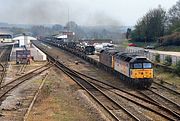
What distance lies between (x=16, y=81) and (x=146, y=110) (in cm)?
1758

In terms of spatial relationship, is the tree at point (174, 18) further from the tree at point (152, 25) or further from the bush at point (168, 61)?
the bush at point (168, 61)

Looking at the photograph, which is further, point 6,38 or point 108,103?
point 6,38

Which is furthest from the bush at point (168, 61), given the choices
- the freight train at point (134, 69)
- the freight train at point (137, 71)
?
the freight train at point (137, 71)

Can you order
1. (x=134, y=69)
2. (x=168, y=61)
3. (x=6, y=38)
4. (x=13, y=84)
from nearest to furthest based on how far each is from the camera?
(x=134, y=69), (x=13, y=84), (x=168, y=61), (x=6, y=38)

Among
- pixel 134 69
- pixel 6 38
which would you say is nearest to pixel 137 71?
pixel 134 69

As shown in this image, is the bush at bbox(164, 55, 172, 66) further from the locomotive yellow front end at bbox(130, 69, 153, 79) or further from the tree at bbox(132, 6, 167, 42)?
the tree at bbox(132, 6, 167, 42)

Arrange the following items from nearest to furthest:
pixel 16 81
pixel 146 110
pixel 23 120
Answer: pixel 23 120
pixel 146 110
pixel 16 81

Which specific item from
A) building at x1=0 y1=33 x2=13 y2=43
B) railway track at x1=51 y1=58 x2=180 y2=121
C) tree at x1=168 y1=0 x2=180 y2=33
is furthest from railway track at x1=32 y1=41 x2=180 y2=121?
building at x1=0 y1=33 x2=13 y2=43

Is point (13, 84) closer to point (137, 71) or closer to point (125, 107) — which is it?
point (137, 71)

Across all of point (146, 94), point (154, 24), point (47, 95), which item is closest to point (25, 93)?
point (47, 95)

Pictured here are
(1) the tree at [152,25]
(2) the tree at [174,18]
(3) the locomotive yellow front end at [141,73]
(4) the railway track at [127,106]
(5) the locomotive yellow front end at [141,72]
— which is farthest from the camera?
(1) the tree at [152,25]

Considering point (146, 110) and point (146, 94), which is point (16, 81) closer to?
point (146, 94)

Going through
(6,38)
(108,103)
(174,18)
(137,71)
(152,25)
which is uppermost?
(174,18)

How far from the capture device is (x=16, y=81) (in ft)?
123
